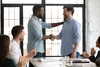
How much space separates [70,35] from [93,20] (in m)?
2.33

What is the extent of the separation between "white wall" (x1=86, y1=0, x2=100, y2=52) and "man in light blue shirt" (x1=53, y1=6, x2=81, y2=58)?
2195 mm

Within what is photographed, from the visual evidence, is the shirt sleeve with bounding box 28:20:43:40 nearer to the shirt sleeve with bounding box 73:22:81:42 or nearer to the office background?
the shirt sleeve with bounding box 73:22:81:42

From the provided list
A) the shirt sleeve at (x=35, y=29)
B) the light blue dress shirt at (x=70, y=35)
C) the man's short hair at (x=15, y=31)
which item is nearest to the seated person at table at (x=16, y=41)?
the man's short hair at (x=15, y=31)

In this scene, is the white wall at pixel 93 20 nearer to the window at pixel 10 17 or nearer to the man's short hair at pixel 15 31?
the window at pixel 10 17

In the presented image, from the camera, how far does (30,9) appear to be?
7422 millimetres

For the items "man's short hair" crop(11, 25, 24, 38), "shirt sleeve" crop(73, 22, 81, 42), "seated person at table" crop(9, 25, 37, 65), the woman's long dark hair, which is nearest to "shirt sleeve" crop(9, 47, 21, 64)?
"seated person at table" crop(9, 25, 37, 65)

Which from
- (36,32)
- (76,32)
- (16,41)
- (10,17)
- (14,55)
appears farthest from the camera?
(10,17)

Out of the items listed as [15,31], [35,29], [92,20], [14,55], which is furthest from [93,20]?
[14,55]

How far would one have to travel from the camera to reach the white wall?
7062 mm

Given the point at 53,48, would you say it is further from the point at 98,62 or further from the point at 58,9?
the point at 98,62

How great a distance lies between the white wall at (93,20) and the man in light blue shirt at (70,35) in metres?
2.19

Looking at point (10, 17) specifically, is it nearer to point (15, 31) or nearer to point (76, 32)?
point (76, 32)

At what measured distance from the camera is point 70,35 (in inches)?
195

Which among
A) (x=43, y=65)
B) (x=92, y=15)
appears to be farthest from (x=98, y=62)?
(x=92, y=15)
